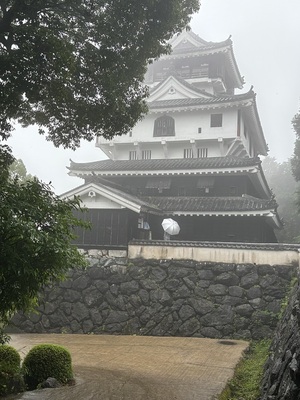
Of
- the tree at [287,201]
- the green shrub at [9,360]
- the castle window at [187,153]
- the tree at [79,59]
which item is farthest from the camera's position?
the tree at [287,201]

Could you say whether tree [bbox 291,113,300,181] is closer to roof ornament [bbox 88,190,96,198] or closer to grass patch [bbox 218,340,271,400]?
roof ornament [bbox 88,190,96,198]

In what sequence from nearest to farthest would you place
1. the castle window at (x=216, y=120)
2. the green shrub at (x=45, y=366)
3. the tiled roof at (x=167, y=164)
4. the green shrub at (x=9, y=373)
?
the green shrub at (x=9, y=373) < the green shrub at (x=45, y=366) < the tiled roof at (x=167, y=164) < the castle window at (x=216, y=120)

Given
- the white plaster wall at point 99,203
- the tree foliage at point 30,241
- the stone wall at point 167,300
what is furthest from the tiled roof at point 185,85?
the tree foliage at point 30,241

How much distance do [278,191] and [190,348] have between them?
1485 inches

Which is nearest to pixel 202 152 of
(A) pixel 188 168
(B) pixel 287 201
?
(A) pixel 188 168

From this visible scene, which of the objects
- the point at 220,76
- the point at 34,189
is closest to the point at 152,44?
the point at 34,189

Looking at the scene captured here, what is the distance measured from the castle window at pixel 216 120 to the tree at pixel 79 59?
50.4ft

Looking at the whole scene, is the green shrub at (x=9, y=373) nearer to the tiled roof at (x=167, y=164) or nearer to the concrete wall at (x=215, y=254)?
the concrete wall at (x=215, y=254)

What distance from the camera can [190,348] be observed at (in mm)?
14211

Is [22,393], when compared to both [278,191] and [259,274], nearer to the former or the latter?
[259,274]

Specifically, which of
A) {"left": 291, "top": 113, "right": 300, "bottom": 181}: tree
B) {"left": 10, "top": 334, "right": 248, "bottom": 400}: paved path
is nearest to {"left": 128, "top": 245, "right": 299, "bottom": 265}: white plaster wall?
{"left": 10, "top": 334, "right": 248, "bottom": 400}: paved path

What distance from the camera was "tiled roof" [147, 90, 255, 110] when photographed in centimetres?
2391

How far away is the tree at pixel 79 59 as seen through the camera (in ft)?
25.5

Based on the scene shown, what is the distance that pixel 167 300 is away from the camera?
17.3 metres
